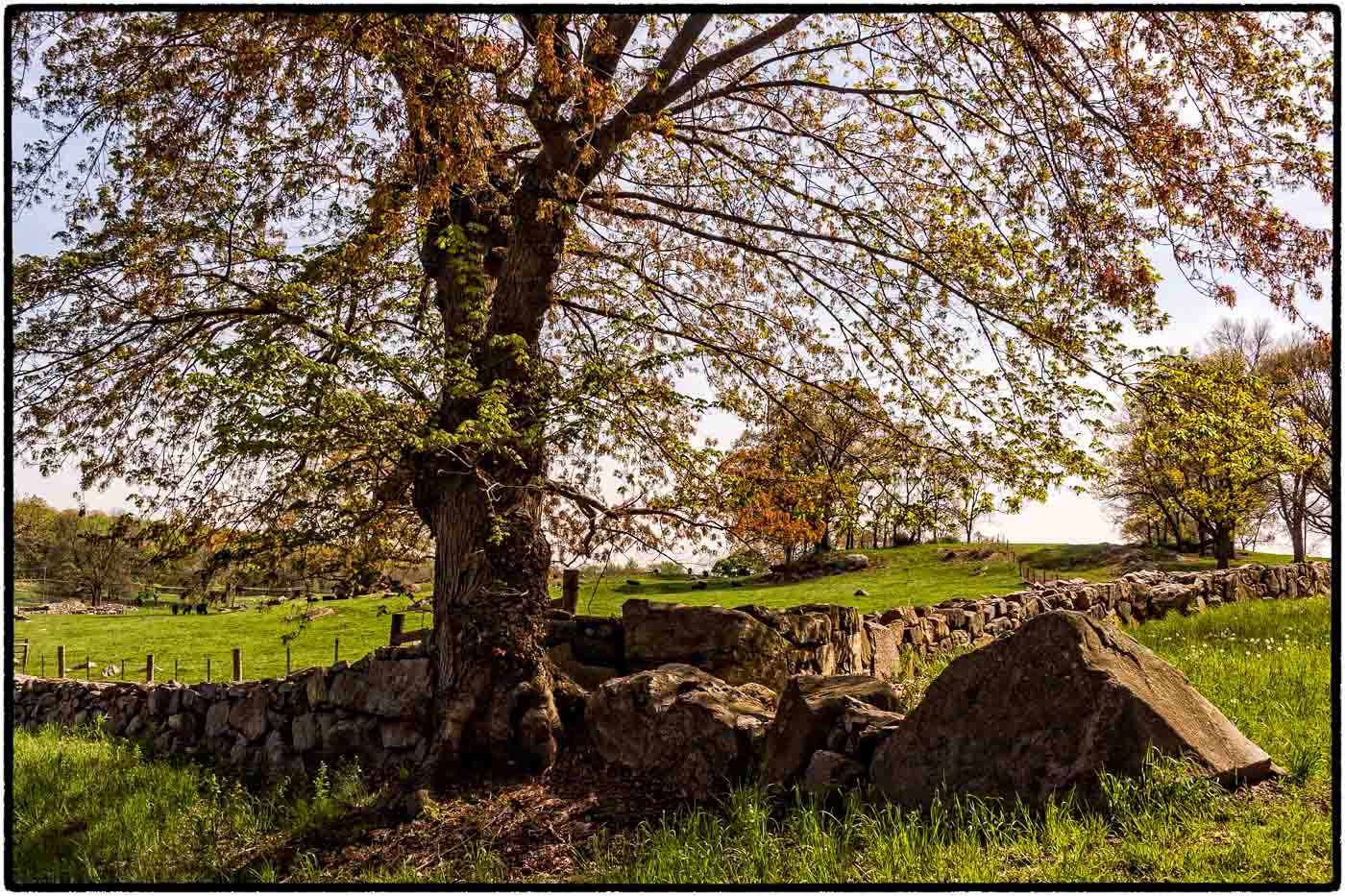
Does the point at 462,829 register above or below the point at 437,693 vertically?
below

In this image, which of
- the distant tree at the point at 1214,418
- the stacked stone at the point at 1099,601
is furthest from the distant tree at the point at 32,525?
the distant tree at the point at 1214,418

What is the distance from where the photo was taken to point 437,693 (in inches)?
315

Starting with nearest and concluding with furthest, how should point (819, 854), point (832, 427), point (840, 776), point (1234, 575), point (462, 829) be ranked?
point (819, 854) < point (840, 776) < point (462, 829) < point (832, 427) < point (1234, 575)

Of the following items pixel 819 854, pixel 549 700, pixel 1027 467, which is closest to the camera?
pixel 819 854

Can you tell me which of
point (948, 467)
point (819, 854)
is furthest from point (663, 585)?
point (819, 854)

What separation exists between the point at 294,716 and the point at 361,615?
15321 mm

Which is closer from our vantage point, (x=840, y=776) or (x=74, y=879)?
(x=840, y=776)

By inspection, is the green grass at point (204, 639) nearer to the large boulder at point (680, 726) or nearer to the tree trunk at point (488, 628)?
the tree trunk at point (488, 628)

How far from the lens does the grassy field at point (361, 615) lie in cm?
2006

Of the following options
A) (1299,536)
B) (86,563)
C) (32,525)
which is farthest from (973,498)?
(86,563)

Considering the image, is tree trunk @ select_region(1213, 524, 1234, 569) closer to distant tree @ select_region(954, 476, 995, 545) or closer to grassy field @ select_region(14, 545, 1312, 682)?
grassy field @ select_region(14, 545, 1312, 682)

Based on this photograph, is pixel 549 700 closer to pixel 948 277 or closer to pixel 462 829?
pixel 462 829

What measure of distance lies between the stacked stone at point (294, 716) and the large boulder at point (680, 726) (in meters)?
2.07

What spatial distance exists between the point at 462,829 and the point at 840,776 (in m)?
2.87
